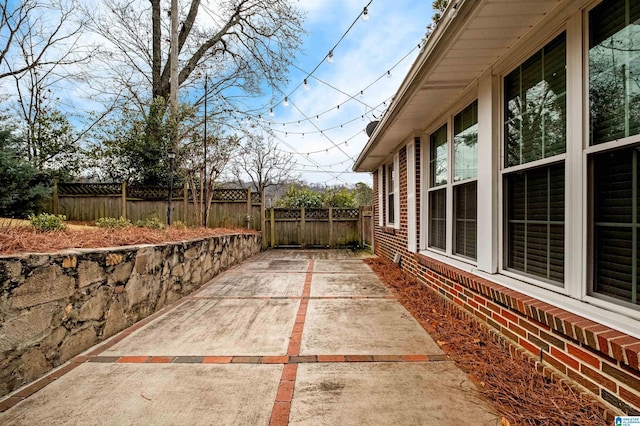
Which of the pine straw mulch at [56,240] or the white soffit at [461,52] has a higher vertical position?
the white soffit at [461,52]

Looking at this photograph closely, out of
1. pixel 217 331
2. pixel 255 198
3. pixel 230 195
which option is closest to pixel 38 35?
pixel 230 195

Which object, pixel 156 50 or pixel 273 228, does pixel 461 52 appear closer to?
pixel 273 228

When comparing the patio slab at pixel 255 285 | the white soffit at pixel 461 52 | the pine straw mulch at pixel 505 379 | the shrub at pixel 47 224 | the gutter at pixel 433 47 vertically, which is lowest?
the patio slab at pixel 255 285

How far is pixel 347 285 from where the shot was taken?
5129 mm

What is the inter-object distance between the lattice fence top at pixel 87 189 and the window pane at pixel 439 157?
9.46 m

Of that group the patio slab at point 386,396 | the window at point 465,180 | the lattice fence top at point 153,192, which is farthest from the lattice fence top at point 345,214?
the patio slab at point 386,396

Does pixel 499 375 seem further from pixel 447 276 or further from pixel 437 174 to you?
pixel 437 174

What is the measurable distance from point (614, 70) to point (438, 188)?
8.65 feet

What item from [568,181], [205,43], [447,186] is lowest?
[568,181]

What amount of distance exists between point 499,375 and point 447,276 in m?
1.53

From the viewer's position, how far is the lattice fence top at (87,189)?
9.66 meters

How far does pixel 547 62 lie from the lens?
2.28 metres

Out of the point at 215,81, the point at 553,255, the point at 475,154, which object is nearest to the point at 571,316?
the point at 553,255

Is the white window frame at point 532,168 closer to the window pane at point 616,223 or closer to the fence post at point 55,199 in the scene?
the window pane at point 616,223
